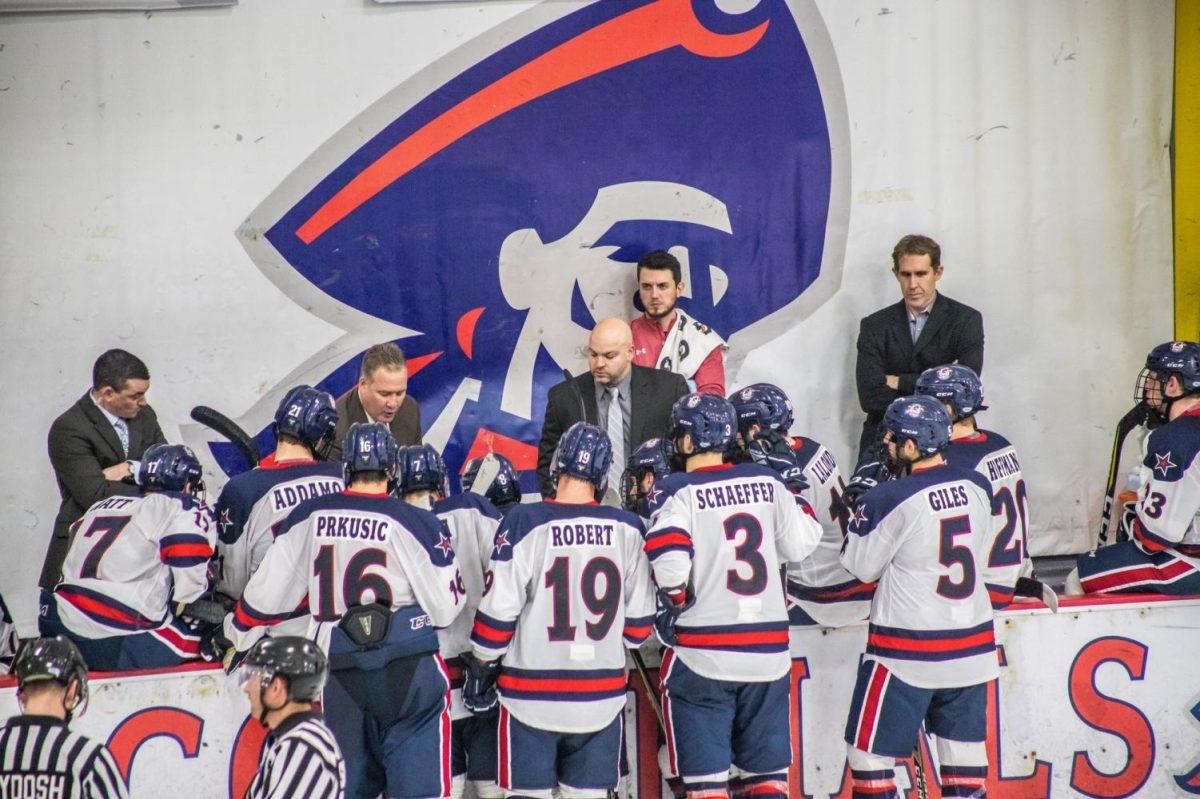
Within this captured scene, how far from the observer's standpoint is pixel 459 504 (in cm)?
513

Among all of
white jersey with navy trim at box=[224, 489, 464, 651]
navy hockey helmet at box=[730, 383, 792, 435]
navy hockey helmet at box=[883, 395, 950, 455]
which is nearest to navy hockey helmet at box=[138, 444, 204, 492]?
white jersey with navy trim at box=[224, 489, 464, 651]

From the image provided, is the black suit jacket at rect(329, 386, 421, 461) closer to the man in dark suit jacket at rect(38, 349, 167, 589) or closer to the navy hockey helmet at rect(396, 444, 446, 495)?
the man in dark suit jacket at rect(38, 349, 167, 589)

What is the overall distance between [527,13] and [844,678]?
3823 millimetres

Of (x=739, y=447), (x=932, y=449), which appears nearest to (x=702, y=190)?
(x=739, y=447)

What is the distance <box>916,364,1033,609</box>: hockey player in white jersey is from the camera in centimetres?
552

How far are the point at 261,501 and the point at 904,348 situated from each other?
3.46 meters

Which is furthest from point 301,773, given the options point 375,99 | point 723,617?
point 375,99

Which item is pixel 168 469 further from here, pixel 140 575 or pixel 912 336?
pixel 912 336

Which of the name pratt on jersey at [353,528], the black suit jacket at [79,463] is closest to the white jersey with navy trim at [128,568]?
the name pratt on jersey at [353,528]

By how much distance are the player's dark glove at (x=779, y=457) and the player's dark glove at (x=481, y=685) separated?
1337 millimetres

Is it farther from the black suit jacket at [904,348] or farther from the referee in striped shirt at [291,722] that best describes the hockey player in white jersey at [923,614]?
the referee in striped shirt at [291,722]

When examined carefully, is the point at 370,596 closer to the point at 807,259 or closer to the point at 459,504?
the point at 459,504

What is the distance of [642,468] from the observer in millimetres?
5363

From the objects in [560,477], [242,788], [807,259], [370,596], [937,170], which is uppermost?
[937,170]
